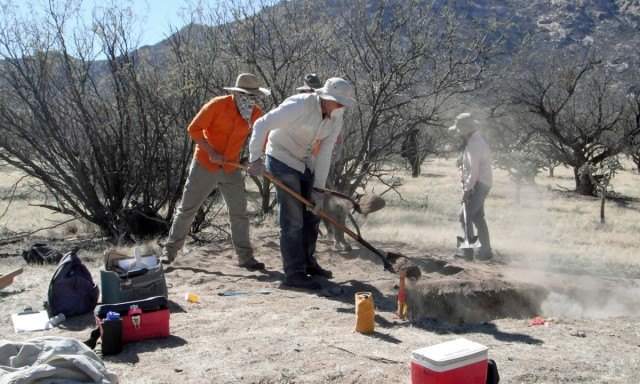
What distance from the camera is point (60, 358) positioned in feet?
10.5

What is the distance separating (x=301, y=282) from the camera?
5754mm

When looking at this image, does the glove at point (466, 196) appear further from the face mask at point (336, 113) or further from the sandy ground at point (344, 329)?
the face mask at point (336, 113)

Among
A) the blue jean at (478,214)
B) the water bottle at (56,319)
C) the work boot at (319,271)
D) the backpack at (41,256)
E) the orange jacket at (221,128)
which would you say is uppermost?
the orange jacket at (221,128)

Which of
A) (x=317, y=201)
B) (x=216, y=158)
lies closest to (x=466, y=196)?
(x=317, y=201)

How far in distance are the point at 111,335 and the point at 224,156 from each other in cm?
269

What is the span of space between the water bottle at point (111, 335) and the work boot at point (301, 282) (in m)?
2.06

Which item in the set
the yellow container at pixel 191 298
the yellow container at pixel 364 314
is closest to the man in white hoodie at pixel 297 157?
the yellow container at pixel 191 298

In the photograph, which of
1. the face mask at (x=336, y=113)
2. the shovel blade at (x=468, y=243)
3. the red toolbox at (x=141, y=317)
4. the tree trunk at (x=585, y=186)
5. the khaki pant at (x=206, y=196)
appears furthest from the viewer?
the tree trunk at (x=585, y=186)

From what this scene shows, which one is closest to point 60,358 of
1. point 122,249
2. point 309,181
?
point 309,181

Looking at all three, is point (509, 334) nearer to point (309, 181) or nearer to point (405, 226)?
point (309, 181)

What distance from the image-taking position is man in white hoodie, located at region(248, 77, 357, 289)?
17.9 ft

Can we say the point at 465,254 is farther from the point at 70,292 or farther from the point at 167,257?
the point at 70,292

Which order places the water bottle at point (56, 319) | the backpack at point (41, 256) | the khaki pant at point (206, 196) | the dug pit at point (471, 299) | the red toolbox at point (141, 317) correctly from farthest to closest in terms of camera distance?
the backpack at point (41, 256) → the khaki pant at point (206, 196) → the dug pit at point (471, 299) → the water bottle at point (56, 319) → the red toolbox at point (141, 317)

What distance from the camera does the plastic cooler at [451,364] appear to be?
3.13 meters
